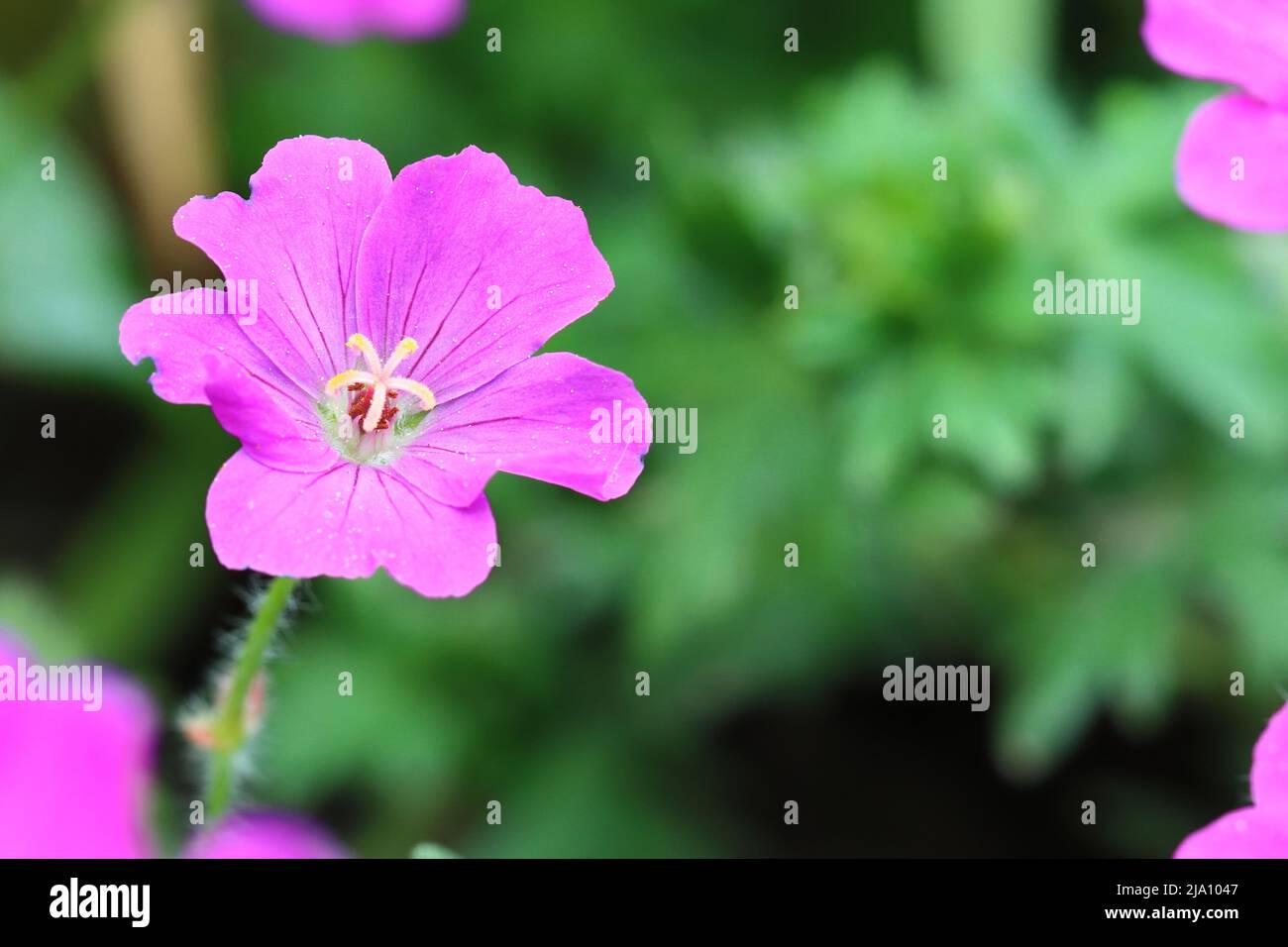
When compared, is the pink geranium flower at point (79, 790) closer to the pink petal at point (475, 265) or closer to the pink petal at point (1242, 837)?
the pink petal at point (475, 265)

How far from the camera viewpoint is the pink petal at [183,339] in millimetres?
1374

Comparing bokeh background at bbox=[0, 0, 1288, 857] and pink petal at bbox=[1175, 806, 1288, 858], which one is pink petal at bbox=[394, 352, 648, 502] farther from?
bokeh background at bbox=[0, 0, 1288, 857]

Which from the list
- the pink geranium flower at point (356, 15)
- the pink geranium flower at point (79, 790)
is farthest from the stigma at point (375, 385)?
the pink geranium flower at point (356, 15)

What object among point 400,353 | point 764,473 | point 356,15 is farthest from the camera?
point 356,15

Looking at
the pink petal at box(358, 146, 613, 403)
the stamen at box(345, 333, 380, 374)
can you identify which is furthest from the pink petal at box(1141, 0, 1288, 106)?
the stamen at box(345, 333, 380, 374)

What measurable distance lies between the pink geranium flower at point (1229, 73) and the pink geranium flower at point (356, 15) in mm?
1866

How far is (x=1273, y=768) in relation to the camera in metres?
1.32

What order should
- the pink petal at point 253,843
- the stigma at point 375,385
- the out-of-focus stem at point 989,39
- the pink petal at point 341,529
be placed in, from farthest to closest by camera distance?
the out-of-focus stem at point 989,39 → the stigma at point 375,385 → the pink petal at point 253,843 → the pink petal at point 341,529

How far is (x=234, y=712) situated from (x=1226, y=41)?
4.05ft

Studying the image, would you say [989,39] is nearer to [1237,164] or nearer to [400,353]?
[1237,164]

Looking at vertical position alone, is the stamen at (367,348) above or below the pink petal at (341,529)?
above

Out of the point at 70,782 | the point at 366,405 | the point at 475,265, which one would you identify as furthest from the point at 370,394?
the point at 70,782

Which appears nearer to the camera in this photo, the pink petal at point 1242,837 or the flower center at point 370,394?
the pink petal at point 1242,837

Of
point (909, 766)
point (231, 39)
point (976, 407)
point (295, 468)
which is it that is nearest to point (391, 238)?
point (295, 468)
